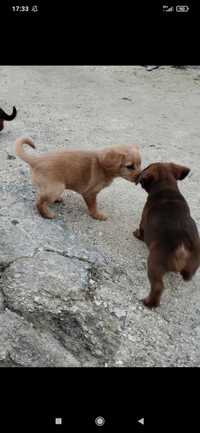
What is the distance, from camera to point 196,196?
18.8 ft

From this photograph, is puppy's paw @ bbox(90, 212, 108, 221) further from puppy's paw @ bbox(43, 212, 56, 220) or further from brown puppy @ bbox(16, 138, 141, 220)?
puppy's paw @ bbox(43, 212, 56, 220)

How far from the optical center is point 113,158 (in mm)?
4586

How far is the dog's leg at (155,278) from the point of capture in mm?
3773

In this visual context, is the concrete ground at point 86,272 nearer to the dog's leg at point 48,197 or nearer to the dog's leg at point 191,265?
the dog's leg at point 48,197

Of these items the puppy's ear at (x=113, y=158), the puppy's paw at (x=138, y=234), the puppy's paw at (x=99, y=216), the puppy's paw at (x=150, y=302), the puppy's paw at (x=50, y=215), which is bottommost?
the puppy's paw at (x=150, y=302)

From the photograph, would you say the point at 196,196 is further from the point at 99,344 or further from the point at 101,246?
the point at 99,344

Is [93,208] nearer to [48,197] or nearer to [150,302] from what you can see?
[48,197]

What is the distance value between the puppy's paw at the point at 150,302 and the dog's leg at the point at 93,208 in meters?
1.30

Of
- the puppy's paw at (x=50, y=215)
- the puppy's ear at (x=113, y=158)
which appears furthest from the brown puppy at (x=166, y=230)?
the puppy's paw at (x=50, y=215)

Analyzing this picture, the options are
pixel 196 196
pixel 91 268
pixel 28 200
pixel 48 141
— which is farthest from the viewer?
pixel 48 141

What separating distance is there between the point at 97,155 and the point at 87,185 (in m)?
0.33

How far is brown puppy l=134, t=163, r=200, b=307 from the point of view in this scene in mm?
3805

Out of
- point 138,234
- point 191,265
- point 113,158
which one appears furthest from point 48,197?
point 191,265

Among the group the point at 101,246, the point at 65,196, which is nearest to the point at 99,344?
the point at 101,246
